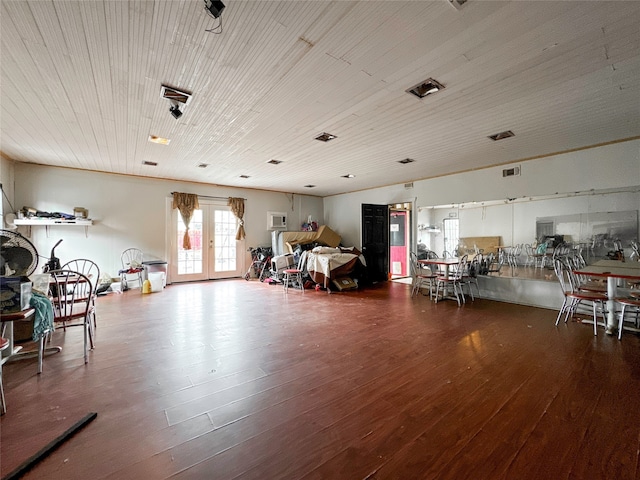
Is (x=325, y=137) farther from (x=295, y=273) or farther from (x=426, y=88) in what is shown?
(x=295, y=273)

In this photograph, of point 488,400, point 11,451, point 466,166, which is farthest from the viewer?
point 466,166

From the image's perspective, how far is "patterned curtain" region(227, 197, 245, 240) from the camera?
7.79 metres

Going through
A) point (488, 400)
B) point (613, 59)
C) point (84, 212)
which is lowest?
point (488, 400)

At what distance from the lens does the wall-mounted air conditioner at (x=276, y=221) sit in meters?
8.52

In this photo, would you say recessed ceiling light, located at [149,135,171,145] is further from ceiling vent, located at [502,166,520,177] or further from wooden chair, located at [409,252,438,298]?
ceiling vent, located at [502,166,520,177]

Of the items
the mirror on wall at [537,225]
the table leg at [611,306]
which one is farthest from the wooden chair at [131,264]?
the table leg at [611,306]

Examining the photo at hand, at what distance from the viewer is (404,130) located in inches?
144

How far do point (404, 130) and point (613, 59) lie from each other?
1906 millimetres

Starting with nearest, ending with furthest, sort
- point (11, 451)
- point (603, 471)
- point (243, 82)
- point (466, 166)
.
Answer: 1. point (603, 471)
2. point (11, 451)
3. point (243, 82)
4. point (466, 166)

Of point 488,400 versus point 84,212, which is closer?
point 488,400

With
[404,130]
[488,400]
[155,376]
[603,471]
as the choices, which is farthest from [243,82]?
[603,471]

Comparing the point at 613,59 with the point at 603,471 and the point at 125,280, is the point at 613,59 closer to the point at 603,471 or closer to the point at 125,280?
the point at 603,471

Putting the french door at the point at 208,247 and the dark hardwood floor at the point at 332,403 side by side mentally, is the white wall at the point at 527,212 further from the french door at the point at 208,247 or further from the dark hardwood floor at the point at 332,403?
the french door at the point at 208,247

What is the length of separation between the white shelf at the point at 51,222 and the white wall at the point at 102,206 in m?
0.10
